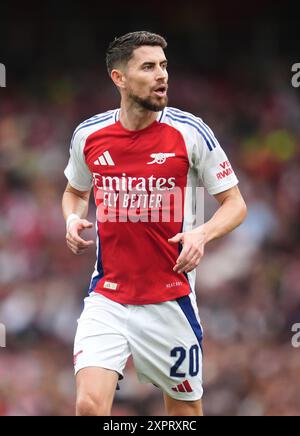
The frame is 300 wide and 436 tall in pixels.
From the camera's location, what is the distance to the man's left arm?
5574 mm

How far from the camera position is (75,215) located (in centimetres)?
640

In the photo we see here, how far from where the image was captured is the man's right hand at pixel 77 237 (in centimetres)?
589

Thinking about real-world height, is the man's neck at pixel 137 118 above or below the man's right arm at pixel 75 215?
above

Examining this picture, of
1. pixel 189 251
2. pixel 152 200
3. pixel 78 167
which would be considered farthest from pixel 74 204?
pixel 189 251

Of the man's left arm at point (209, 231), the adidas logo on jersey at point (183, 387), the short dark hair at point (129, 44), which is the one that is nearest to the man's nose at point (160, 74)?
the short dark hair at point (129, 44)

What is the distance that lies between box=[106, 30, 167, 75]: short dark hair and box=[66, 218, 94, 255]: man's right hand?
3.63 feet

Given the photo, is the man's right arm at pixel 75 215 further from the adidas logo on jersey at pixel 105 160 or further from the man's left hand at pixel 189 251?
the man's left hand at pixel 189 251

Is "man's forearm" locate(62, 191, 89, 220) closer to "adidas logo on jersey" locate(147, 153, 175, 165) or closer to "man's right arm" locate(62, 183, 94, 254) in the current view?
"man's right arm" locate(62, 183, 94, 254)

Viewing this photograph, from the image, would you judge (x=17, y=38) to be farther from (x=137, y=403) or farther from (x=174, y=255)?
(x=174, y=255)

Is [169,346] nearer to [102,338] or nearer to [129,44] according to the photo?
[102,338]

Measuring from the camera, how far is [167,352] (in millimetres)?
6164

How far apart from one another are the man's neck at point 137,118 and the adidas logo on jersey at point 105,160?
0.71 ft
